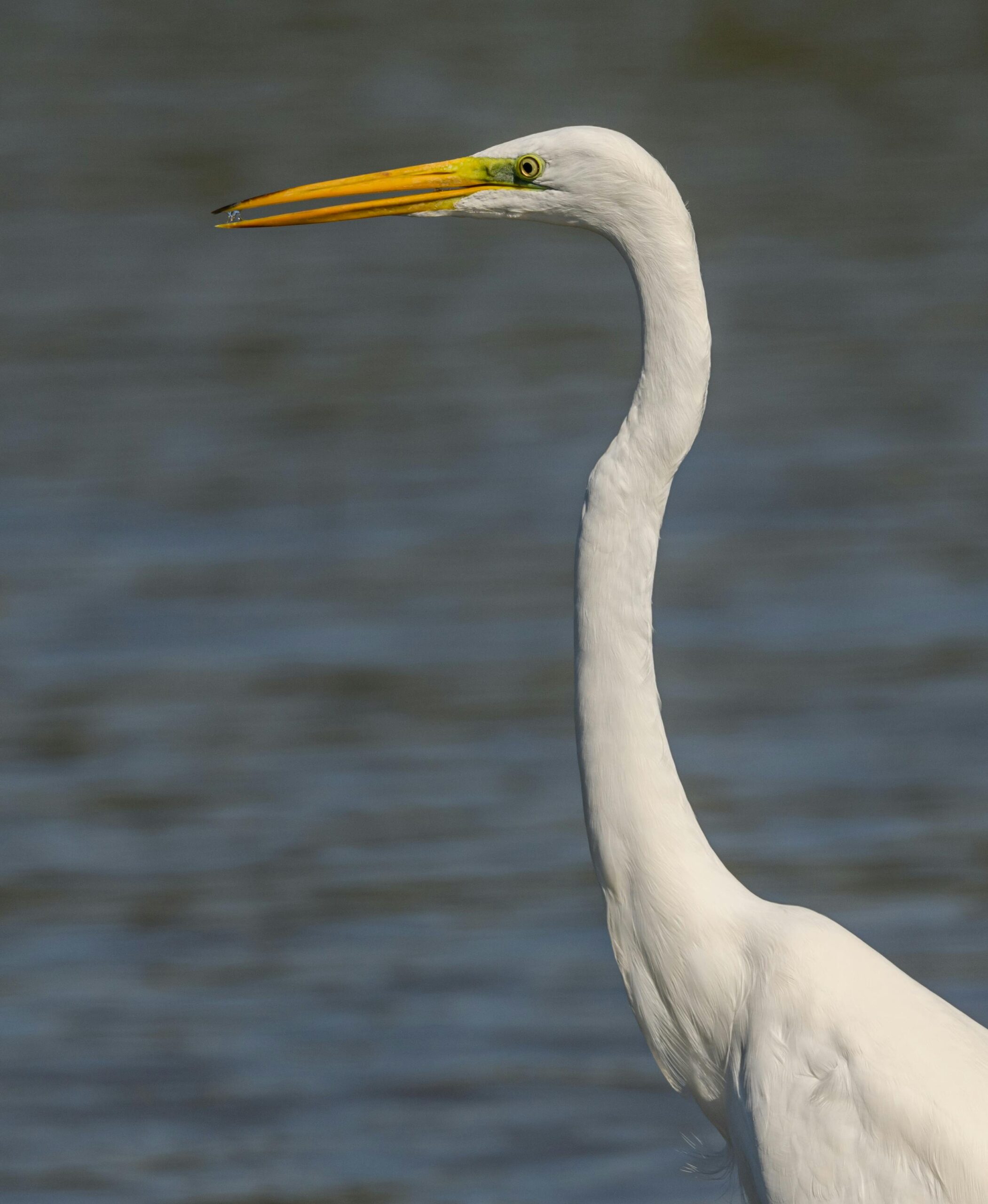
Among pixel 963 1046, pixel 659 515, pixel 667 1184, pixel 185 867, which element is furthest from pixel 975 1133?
pixel 185 867

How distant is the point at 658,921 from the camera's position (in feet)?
11.6

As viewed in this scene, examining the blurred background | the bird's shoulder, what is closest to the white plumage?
the bird's shoulder

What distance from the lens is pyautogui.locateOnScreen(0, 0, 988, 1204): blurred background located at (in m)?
5.50

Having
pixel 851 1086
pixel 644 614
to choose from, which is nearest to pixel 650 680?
pixel 644 614

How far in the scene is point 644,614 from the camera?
3.41 metres

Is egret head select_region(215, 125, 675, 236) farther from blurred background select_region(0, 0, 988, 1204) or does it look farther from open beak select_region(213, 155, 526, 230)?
blurred background select_region(0, 0, 988, 1204)

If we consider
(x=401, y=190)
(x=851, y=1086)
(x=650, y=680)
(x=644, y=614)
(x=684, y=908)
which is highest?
(x=401, y=190)

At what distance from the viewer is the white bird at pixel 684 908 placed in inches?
130

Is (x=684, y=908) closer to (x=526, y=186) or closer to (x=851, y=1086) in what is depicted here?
(x=851, y=1086)

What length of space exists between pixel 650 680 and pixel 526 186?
0.79 meters

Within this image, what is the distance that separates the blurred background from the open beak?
185 centimetres

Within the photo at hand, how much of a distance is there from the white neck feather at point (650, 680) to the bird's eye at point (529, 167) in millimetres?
163

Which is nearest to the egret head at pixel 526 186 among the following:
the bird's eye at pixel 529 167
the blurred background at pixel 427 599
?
the bird's eye at pixel 529 167

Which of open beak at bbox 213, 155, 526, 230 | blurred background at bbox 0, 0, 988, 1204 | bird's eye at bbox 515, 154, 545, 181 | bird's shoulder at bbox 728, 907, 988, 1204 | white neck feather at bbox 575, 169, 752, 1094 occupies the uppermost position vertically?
bird's eye at bbox 515, 154, 545, 181
